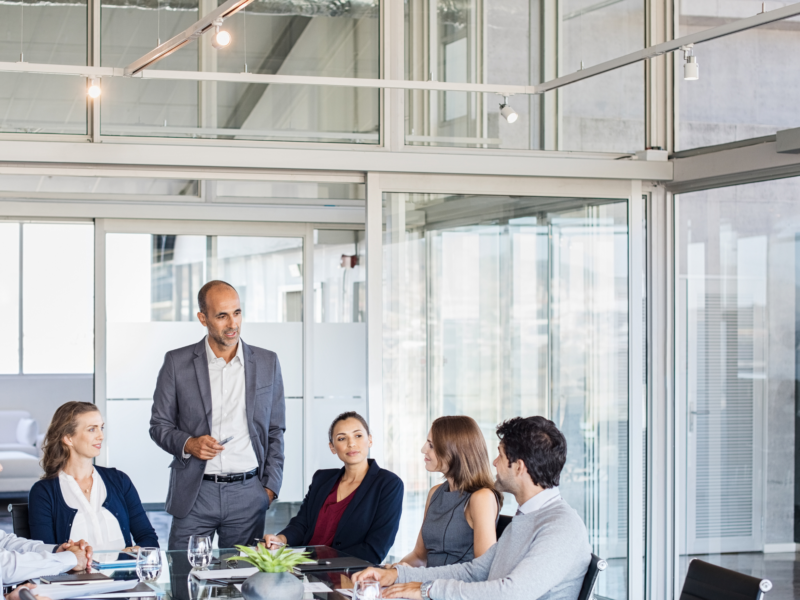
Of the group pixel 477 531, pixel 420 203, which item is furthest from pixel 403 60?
pixel 477 531

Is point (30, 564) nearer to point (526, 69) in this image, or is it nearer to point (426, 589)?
point (426, 589)

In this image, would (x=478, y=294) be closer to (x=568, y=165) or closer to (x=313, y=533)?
(x=568, y=165)

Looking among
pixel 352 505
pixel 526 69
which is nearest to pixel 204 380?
pixel 352 505

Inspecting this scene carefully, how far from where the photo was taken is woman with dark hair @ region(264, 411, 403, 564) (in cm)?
372

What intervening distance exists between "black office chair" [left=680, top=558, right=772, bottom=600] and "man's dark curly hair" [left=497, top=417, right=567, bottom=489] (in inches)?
19.8

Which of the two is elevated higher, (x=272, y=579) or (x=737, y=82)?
→ (x=737, y=82)

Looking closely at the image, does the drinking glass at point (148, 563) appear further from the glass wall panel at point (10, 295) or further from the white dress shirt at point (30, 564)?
the glass wall panel at point (10, 295)

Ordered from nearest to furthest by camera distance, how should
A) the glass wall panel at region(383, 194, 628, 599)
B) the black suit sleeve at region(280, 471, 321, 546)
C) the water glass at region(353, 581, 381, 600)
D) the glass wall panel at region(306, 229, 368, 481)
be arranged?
the water glass at region(353, 581, 381, 600), the black suit sleeve at region(280, 471, 321, 546), the glass wall panel at region(383, 194, 628, 599), the glass wall panel at region(306, 229, 368, 481)

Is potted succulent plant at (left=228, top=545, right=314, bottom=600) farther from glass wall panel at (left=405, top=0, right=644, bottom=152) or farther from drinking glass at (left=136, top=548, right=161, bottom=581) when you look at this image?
glass wall panel at (left=405, top=0, right=644, bottom=152)

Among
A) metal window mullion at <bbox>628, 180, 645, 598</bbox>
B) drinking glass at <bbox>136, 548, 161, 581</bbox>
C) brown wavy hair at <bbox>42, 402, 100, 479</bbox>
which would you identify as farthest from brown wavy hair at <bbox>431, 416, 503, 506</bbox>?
metal window mullion at <bbox>628, 180, 645, 598</bbox>

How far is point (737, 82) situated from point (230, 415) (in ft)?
10.1

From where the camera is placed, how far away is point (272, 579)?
8.61 ft

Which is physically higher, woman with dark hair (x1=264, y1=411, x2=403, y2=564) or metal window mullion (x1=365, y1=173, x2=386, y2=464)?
metal window mullion (x1=365, y1=173, x2=386, y2=464)

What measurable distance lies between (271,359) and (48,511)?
111 cm
